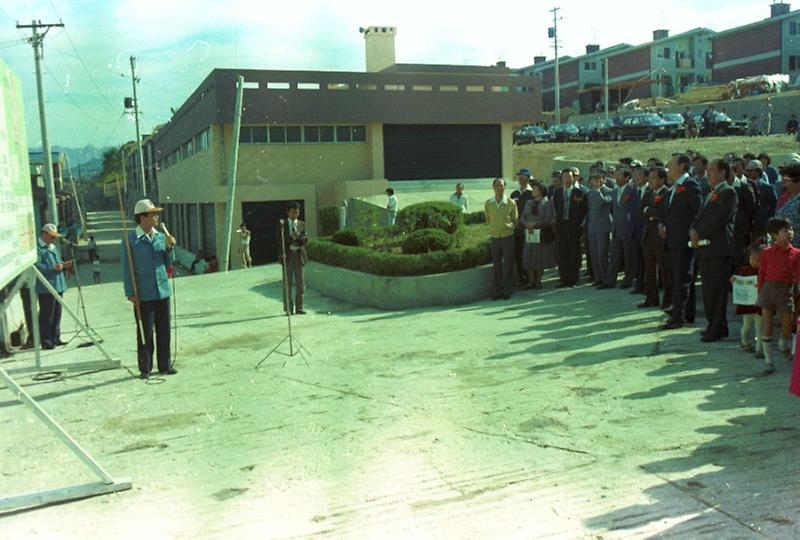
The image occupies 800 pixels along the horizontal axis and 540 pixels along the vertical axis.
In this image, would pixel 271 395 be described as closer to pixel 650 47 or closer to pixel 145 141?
pixel 145 141

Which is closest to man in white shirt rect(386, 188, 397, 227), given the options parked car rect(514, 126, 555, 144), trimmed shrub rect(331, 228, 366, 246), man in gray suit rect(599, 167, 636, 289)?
trimmed shrub rect(331, 228, 366, 246)

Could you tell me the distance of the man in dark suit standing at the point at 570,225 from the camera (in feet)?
43.9

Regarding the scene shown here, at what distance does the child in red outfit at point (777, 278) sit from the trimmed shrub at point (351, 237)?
9693 mm

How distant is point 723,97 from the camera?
181 feet

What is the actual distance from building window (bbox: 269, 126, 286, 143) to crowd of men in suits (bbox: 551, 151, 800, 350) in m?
18.4

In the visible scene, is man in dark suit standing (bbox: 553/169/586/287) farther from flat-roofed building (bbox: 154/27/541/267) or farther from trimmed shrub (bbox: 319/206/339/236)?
flat-roofed building (bbox: 154/27/541/267)

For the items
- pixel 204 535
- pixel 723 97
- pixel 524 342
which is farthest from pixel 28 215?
pixel 723 97

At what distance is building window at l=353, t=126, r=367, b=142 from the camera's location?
1266 inches

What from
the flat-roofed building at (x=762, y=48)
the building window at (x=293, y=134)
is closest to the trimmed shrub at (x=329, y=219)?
the building window at (x=293, y=134)

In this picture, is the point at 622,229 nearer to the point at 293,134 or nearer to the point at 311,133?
the point at 293,134

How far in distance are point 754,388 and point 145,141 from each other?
68.4 meters

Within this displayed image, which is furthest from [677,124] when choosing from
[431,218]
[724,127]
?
[431,218]

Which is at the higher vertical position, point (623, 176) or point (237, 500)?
point (623, 176)

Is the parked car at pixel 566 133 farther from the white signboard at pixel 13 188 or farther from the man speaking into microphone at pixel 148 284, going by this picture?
the white signboard at pixel 13 188
